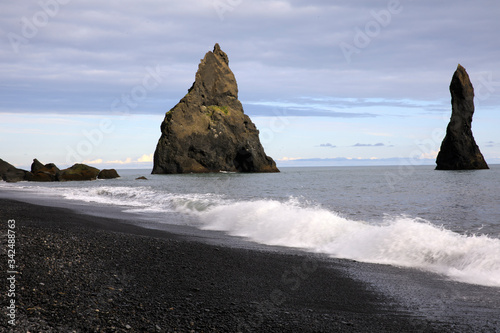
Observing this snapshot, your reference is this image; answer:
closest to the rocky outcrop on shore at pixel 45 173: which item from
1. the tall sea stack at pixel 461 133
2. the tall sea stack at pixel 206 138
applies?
the tall sea stack at pixel 206 138

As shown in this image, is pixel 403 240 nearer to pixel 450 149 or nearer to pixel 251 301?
pixel 251 301

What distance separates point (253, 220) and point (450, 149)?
102 m

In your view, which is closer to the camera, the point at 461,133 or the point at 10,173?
the point at 10,173

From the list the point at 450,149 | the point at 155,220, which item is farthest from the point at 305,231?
the point at 450,149

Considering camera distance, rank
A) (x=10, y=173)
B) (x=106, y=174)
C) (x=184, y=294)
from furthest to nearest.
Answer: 1. (x=106, y=174)
2. (x=10, y=173)
3. (x=184, y=294)

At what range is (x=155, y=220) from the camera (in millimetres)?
16500

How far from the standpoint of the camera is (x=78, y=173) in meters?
65.6

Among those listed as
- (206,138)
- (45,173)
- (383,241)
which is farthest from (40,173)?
(383,241)

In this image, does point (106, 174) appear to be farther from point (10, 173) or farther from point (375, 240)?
point (375, 240)

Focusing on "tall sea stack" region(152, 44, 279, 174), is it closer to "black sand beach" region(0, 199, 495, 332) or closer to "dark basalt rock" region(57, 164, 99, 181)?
"dark basalt rock" region(57, 164, 99, 181)

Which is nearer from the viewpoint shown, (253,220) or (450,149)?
(253,220)

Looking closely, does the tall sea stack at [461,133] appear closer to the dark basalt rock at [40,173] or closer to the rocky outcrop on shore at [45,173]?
the rocky outcrop on shore at [45,173]

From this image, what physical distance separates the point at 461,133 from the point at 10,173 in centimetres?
10026

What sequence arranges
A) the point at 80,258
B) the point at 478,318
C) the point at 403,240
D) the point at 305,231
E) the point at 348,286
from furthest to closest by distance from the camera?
the point at 305,231 → the point at 403,240 → the point at 80,258 → the point at 348,286 → the point at 478,318
